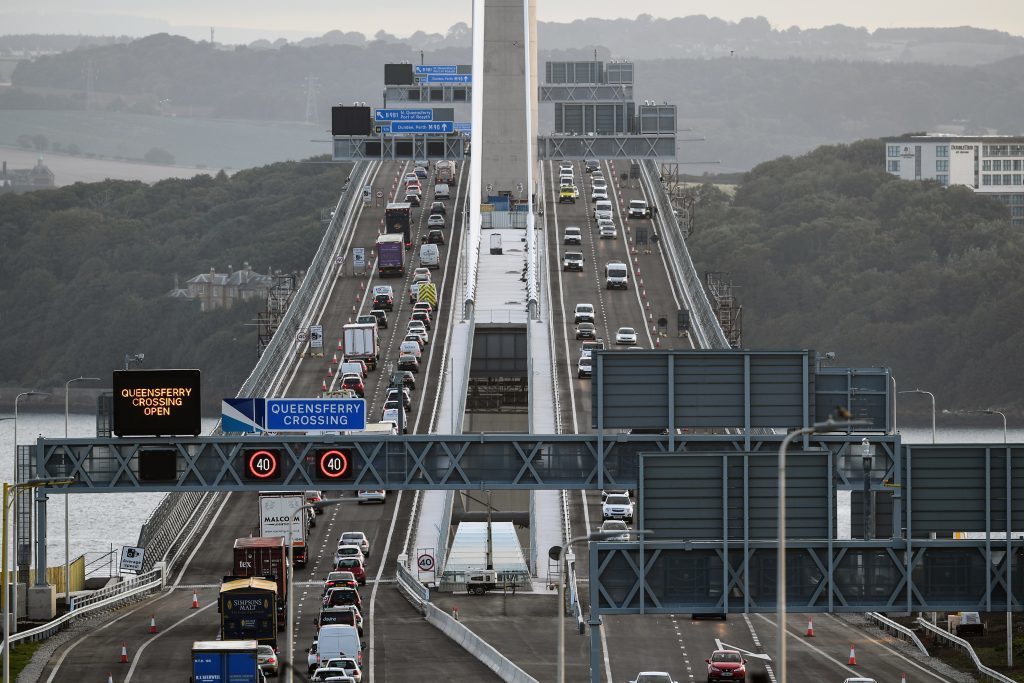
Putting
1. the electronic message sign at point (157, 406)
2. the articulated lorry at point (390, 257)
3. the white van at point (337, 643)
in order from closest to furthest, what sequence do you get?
the white van at point (337, 643), the electronic message sign at point (157, 406), the articulated lorry at point (390, 257)

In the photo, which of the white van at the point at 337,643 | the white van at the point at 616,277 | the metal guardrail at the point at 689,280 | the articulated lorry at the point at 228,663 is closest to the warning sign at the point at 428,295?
the white van at the point at 616,277

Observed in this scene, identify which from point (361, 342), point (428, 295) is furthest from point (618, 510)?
point (428, 295)

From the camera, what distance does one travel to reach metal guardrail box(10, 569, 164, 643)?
75.3 meters

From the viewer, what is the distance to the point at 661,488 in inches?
2151

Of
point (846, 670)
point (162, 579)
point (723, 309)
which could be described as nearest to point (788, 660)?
point (846, 670)

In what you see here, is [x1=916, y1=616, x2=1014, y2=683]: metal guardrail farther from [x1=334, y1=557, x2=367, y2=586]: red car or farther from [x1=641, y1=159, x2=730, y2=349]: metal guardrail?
[x1=641, y1=159, x2=730, y2=349]: metal guardrail

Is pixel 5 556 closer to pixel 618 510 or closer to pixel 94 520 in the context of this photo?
pixel 618 510

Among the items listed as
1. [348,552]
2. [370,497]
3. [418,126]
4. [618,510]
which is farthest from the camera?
[418,126]

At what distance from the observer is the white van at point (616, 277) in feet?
513

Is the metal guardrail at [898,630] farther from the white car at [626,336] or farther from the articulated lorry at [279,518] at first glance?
the white car at [626,336]

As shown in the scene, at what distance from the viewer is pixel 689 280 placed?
157 meters

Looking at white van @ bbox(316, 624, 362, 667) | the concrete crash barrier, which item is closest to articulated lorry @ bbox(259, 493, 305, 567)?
the concrete crash barrier

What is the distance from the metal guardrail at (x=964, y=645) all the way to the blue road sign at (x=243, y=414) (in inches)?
1059

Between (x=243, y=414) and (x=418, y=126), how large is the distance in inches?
4877
